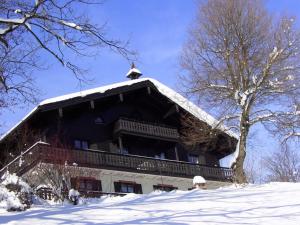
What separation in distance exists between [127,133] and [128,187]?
3.06 metres

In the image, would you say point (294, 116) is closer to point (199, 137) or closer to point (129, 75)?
point (199, 137)

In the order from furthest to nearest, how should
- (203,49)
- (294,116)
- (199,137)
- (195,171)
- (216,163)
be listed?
(216,163), (195,171), (199,137), (203,49), (294,116)

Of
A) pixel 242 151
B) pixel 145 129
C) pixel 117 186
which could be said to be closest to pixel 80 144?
pixel 117 186

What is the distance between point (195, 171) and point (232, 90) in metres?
8.11

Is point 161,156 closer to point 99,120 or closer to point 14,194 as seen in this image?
point 99,120

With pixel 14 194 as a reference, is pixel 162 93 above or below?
above

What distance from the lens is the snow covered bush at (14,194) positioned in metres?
15.1

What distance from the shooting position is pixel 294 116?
2545 centimetres

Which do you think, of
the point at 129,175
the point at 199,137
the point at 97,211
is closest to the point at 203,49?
the point at 199,137

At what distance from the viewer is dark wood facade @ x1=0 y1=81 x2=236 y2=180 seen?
29000 mm

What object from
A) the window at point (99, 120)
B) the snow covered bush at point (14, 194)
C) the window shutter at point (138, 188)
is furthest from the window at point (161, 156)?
the snow covered bush at point (14, 194)

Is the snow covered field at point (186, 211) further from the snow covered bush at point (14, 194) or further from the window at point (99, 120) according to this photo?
the window at point (99, 120)

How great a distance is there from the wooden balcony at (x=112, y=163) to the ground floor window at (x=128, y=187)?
734mm

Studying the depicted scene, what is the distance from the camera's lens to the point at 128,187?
30.0 meters
